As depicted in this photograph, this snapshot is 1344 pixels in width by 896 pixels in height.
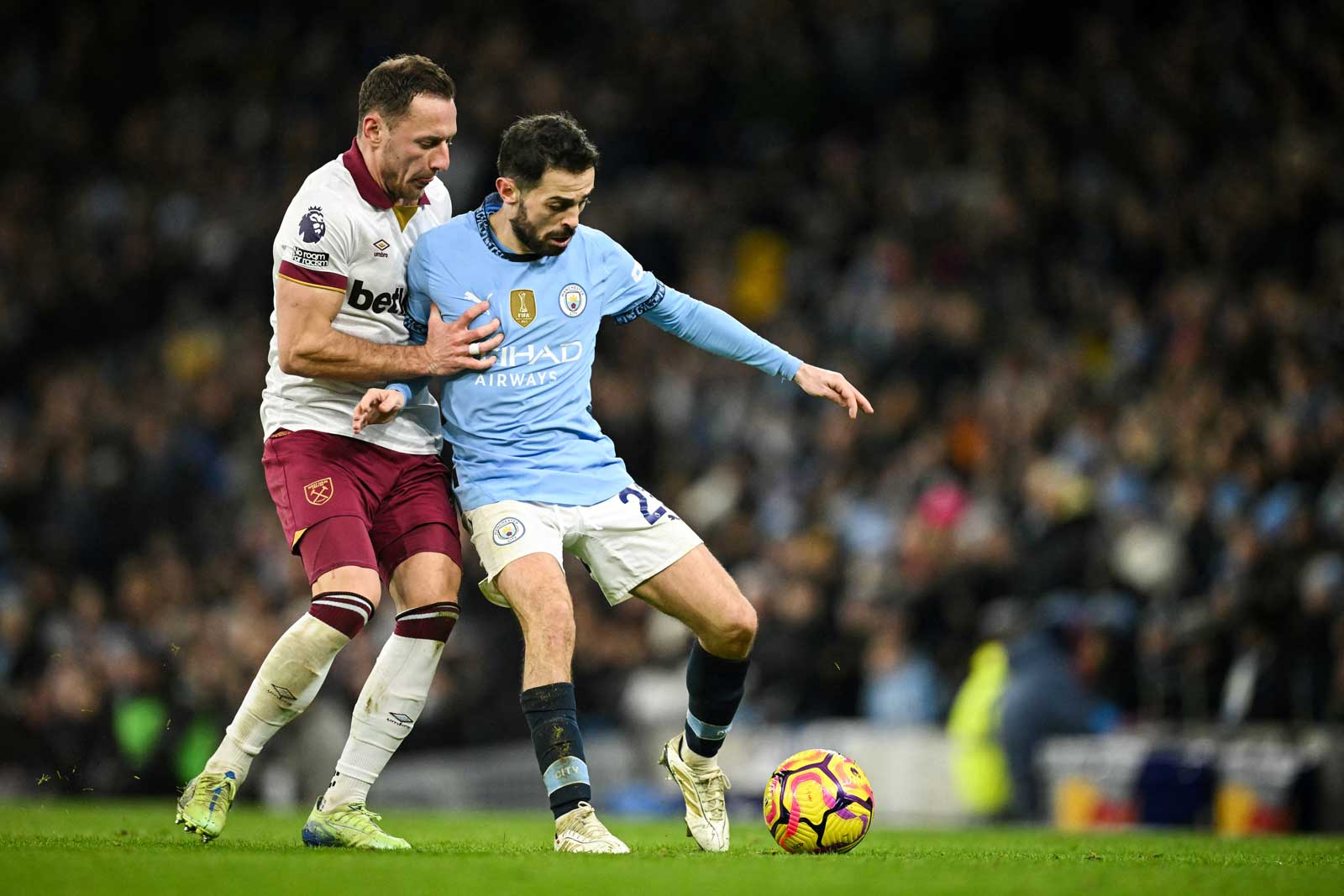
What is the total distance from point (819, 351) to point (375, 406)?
33.2 feet

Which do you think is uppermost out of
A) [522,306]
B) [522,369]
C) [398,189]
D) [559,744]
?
[398,189]

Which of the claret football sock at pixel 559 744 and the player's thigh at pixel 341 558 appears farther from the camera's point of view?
the player's thigh at pixel 341 558

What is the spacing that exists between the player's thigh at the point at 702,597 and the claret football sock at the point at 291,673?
112 centimetres

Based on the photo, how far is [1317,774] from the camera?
1034cm

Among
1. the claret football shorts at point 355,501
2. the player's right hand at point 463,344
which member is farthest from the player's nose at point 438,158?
the claret football shorts at point 355,501

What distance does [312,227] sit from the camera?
6.65m

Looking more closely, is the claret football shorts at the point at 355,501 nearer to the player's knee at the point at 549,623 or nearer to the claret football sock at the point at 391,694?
the claret football sock at the point at 391,694

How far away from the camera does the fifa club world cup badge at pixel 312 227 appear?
6.65 meters

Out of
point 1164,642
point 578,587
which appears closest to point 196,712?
point 578,587

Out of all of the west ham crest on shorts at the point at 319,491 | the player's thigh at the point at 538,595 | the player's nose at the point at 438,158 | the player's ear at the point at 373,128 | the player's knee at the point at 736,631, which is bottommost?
the player's knee at the point at 736,631

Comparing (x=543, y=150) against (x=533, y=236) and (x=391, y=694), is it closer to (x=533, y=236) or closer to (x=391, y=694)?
(x=533, y=236)

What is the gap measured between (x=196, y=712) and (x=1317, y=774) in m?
8.92

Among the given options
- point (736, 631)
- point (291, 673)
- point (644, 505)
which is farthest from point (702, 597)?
point (291, 673)

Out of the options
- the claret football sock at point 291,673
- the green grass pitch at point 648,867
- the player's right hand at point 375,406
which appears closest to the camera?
the green grass pitch at point 648,867
